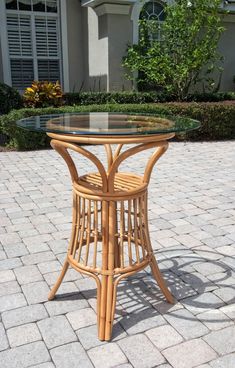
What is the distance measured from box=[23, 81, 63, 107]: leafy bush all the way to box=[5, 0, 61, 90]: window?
2.16 meters

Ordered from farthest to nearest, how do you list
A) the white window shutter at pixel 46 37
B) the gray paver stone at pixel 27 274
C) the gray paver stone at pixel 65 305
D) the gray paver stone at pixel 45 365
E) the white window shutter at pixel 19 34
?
the white window shutter at pixel 46 37, the white window shutter at pixel 19 34, the gray paver stone at pixel 27 274, the gray paver stone at pixel 65 305, the gray paver stone at pixel 45 365

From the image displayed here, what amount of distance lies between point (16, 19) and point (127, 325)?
10.4 m

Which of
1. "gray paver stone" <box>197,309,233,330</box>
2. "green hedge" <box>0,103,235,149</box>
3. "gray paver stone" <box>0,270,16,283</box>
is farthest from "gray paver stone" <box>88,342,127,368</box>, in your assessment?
"green hedge" <box>0,103,235,149</box>

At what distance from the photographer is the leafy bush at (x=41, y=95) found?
912cm

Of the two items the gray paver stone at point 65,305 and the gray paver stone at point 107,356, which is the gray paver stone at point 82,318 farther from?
the gray paver stone at point 107,356

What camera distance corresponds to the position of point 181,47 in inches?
384

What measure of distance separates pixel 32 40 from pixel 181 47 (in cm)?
438

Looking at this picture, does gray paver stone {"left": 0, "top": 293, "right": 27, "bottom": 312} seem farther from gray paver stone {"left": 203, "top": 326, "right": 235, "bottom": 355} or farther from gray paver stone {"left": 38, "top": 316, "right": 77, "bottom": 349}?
gray paver stone {"left": 203, "top": 326, "right": 235, "bottom": 355}

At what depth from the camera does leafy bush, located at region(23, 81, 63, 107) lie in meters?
9.12

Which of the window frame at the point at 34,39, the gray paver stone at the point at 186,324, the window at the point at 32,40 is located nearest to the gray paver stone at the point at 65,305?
the gray paver stone at the point at 186,324

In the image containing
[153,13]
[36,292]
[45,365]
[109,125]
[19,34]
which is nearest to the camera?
[45,365]

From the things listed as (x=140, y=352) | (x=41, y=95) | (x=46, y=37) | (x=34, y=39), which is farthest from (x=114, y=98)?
(x=140, y=352)

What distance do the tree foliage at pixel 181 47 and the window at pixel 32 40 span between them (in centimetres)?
242

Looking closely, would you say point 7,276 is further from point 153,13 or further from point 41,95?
point 153,13
